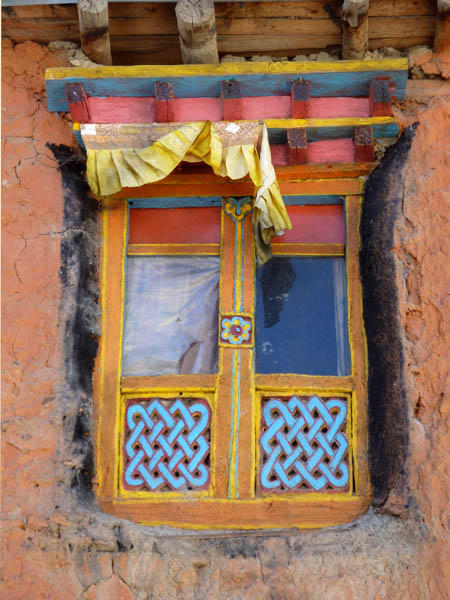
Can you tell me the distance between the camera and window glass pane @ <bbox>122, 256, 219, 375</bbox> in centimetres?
541

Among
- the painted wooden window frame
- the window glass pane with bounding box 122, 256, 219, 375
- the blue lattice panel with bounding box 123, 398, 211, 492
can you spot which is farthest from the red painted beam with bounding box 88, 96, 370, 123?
the blue lattice panel with bounding box 123, 398, 211, 492

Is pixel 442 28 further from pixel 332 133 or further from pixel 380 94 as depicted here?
pixel 332 133

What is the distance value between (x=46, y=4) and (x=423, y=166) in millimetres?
Result: 2507

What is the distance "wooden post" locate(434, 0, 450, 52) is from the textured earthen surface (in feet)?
1.26

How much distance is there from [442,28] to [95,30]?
214 centimetres

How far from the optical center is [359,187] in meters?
5.56

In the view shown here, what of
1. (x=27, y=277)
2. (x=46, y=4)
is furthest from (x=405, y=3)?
(x=27, y=277)

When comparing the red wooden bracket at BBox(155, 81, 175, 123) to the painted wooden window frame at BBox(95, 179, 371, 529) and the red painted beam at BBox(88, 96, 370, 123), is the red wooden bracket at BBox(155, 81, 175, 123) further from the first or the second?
the painted wooden window frame at BBox(95, 179, 371, 529)

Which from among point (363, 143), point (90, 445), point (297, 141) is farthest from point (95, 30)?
point (90, 445)

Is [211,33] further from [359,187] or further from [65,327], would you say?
[65,327]

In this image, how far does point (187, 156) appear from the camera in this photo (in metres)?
5.34

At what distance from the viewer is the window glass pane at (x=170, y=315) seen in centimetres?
541

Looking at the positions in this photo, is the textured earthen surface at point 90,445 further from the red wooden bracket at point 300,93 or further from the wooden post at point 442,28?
the red wooden bracket at point 300,93

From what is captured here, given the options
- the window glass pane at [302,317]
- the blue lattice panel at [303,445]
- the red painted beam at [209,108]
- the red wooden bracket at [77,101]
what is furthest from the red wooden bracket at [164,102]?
the blue lattice panel at [303,445]
